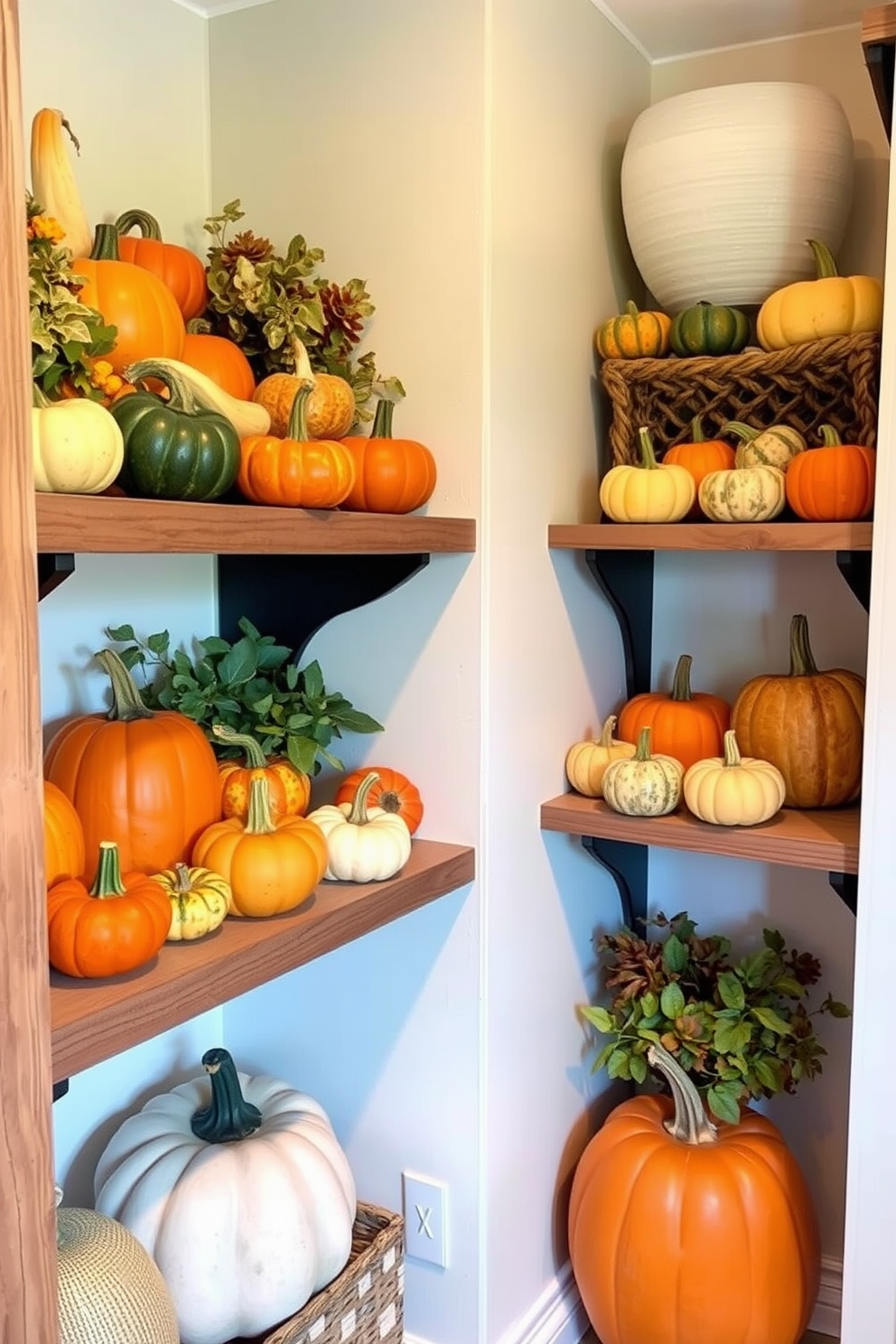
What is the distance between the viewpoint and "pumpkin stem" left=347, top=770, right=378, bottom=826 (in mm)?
1435

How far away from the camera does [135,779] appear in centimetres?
128

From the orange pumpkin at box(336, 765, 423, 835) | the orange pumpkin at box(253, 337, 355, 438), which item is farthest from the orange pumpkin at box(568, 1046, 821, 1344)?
the orange pumpkin at box(253, 337, 355, 438)

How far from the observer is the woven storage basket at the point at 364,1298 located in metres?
1.40

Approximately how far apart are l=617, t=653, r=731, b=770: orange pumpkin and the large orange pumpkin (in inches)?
2.1

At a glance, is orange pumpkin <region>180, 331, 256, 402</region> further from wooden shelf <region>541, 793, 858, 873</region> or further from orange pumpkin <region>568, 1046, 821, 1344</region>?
orange pumpkin <region>568, 1046, 821, 1344</region>

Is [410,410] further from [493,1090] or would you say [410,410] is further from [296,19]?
[493,1090]

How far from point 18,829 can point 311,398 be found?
799 mm

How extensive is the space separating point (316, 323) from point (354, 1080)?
107cm

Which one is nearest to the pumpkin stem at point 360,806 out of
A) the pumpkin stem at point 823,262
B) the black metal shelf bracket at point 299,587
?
the black metal shelf bracket at point 299,587

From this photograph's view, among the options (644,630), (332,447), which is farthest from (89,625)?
(644,630)

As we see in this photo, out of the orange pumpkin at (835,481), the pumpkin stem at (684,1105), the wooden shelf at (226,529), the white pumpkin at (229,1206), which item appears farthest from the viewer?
the pumpkin stem at (684,1105)

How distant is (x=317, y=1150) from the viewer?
4.78 ft

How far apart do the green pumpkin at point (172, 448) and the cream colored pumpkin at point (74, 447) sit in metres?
0.05

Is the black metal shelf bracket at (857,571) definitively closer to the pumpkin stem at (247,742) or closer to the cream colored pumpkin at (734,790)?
the cream colored pumpkin at (734,790)
